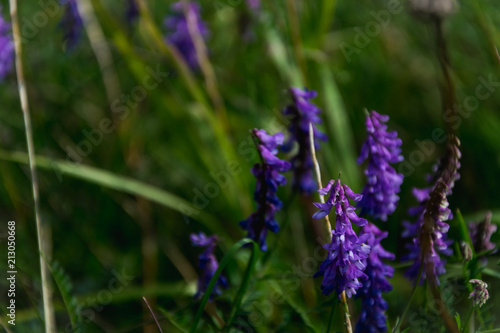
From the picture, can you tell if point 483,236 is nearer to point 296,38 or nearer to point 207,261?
point 207,261

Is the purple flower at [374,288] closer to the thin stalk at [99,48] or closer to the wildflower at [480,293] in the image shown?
the wildflower at [480,293]

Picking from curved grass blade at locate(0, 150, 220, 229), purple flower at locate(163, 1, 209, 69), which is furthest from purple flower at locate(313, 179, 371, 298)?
purple flower at locate(163, 1, 209, 69)

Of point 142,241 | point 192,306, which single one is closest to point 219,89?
point 142,241

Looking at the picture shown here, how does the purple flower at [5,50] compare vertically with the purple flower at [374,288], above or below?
above

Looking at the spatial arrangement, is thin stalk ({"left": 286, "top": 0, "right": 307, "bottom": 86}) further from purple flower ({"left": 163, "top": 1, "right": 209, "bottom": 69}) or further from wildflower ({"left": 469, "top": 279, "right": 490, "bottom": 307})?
wildflower ({"left": 469, "top": 279, "right": 490, "bottom": 307})

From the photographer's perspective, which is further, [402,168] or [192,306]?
[402,168]

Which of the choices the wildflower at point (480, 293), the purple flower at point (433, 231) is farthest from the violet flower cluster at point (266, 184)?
the wildflower at point (480, 293)

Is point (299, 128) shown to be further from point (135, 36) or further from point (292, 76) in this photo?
point (135, 36)
